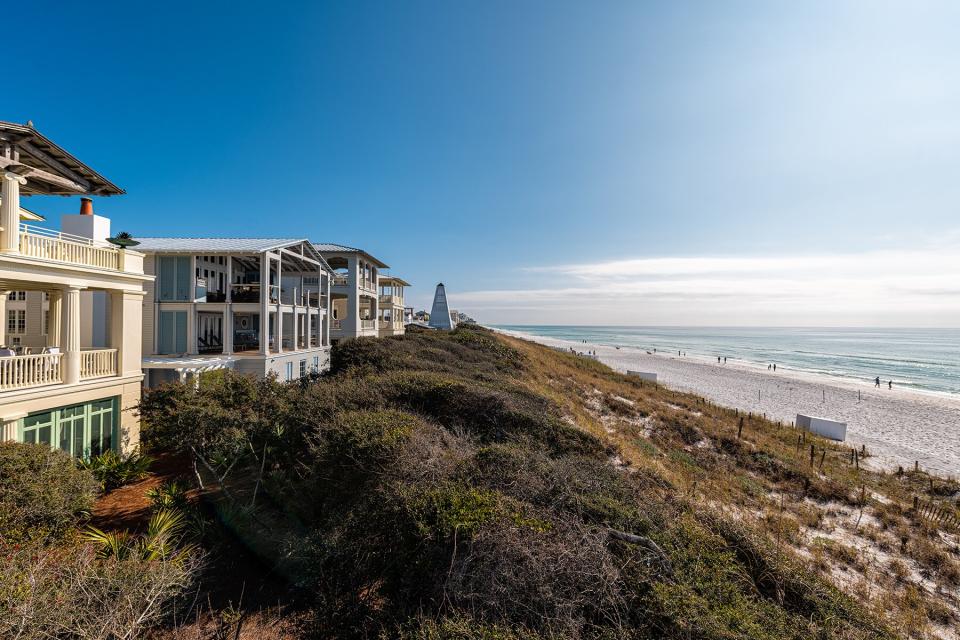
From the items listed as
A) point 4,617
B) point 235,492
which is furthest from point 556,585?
point 235,492

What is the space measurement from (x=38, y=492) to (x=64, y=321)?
236 inches

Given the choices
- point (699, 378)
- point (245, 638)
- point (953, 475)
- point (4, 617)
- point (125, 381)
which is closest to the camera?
point (4, 617)

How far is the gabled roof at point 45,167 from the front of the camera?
945 cm

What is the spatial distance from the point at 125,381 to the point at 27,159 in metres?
6.20

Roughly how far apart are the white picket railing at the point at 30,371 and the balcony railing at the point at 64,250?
2392 millimetres

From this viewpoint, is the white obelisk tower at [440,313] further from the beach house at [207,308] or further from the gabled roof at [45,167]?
Result: the gabled roof at [45,167]

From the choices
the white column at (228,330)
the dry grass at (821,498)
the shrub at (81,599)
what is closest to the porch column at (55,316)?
the white column at (228,330)

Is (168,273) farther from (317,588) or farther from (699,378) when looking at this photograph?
(699,378)

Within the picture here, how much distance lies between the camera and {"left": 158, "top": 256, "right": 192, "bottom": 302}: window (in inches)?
749

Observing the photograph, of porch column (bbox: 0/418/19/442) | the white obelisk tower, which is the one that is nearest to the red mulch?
porch column (bbox: 0/418/19/442)

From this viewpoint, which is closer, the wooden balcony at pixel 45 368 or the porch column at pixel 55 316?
the wooden balcony at pixel 45 368

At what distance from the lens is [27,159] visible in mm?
10383

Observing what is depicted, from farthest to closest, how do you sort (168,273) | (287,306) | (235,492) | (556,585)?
(287,306) → (168,273) → (235,492) → (556,585)

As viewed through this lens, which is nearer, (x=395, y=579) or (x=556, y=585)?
(x=556, y=585)
